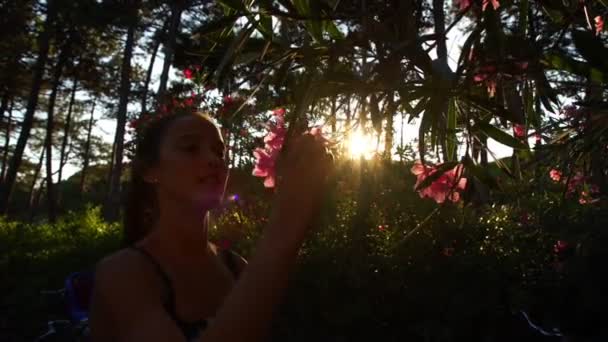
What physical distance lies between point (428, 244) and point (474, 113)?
9.53 feet

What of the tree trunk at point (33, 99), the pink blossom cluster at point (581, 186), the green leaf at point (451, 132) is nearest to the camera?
the green leaf at point (451, 132)

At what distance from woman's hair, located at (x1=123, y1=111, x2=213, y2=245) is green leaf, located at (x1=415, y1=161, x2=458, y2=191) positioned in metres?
0.75

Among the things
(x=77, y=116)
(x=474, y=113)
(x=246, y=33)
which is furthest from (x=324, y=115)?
(x=77, y=116)

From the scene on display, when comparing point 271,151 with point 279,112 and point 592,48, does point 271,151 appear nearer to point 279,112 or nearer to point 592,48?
point 279,112

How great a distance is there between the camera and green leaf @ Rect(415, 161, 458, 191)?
181 cm

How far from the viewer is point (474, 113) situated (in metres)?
1.86

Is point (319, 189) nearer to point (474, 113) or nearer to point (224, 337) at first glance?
point (224, 337)

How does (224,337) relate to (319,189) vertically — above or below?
below

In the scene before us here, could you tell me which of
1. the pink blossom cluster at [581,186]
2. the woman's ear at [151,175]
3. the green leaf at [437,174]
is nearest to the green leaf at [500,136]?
the green leaf at [437,174]

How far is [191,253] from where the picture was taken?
158 cm

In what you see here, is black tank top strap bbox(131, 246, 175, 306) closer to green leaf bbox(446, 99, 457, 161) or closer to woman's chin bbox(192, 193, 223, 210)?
woman's chin bbox(192, 193, 223, 210)

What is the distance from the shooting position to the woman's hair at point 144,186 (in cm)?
160

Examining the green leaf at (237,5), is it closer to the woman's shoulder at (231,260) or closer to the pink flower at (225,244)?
the woman's shoulder at (231,260)

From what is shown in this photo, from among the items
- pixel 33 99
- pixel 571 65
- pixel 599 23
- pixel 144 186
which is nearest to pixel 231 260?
pixel 144 186
